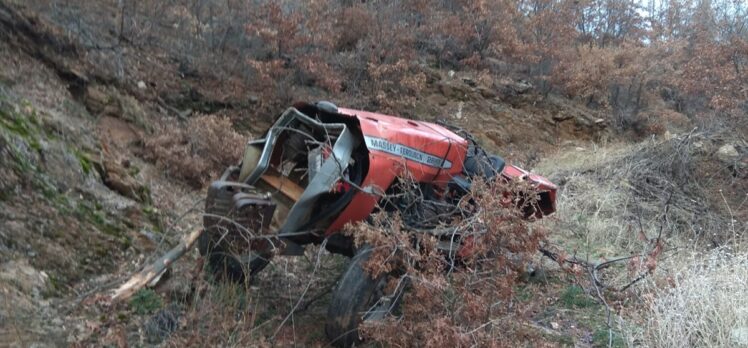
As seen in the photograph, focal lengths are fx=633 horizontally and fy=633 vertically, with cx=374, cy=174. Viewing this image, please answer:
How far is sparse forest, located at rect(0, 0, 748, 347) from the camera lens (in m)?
3.91

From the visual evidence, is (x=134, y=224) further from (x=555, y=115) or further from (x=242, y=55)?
(x=555, y=115)

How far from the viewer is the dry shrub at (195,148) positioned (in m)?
7.92

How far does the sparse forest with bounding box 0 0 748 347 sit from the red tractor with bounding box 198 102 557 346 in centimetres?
21

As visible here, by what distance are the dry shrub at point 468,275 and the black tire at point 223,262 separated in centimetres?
90

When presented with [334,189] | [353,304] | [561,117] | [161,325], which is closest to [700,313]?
[353,304]

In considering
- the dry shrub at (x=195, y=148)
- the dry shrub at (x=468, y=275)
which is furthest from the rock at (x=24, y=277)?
the dry shrub at (x=195, y=148)

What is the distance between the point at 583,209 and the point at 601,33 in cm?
1382

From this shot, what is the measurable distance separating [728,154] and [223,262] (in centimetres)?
860

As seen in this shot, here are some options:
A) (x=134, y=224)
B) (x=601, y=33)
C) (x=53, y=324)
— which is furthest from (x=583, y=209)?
(x=601, y=33)

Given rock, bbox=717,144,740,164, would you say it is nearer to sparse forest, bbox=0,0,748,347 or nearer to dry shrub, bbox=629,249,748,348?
sparse forest, bbox=0,0,748,347

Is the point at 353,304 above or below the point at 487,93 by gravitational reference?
→ above

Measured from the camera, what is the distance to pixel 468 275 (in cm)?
394

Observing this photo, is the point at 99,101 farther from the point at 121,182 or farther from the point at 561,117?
the point at 561,117

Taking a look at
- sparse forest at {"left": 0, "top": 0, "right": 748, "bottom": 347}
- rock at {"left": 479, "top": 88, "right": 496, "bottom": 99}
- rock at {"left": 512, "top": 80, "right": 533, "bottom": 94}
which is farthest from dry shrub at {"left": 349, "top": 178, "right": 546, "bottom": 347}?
rock at {"left": 512, "top": 80, "right": 533, "bottom": 94}
